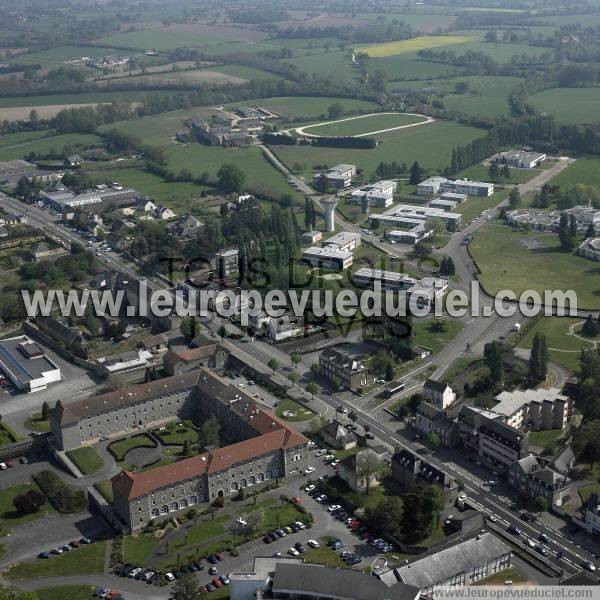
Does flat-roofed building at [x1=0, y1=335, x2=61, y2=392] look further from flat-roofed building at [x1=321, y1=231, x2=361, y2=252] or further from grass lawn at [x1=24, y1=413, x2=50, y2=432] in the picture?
flat-roofed building at [x1=321, y1=231, x2=361, y2=252]

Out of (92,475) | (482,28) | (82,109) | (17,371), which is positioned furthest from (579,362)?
(482,28)

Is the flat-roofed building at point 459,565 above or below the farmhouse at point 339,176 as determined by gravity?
below

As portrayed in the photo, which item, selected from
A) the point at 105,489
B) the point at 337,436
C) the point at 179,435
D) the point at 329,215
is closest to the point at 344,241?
the point at 329,215

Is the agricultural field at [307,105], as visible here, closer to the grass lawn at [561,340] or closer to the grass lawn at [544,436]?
the grass lawn at [561,340]

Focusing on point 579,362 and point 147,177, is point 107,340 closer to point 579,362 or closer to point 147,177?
point 579,362

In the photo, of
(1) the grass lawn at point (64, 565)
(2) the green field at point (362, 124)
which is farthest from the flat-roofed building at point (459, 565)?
(2) the green field at point (362, 124)

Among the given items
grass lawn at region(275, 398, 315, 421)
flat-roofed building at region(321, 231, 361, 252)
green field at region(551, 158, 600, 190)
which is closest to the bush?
grass lawn at region(275, 398, 315, 421)
